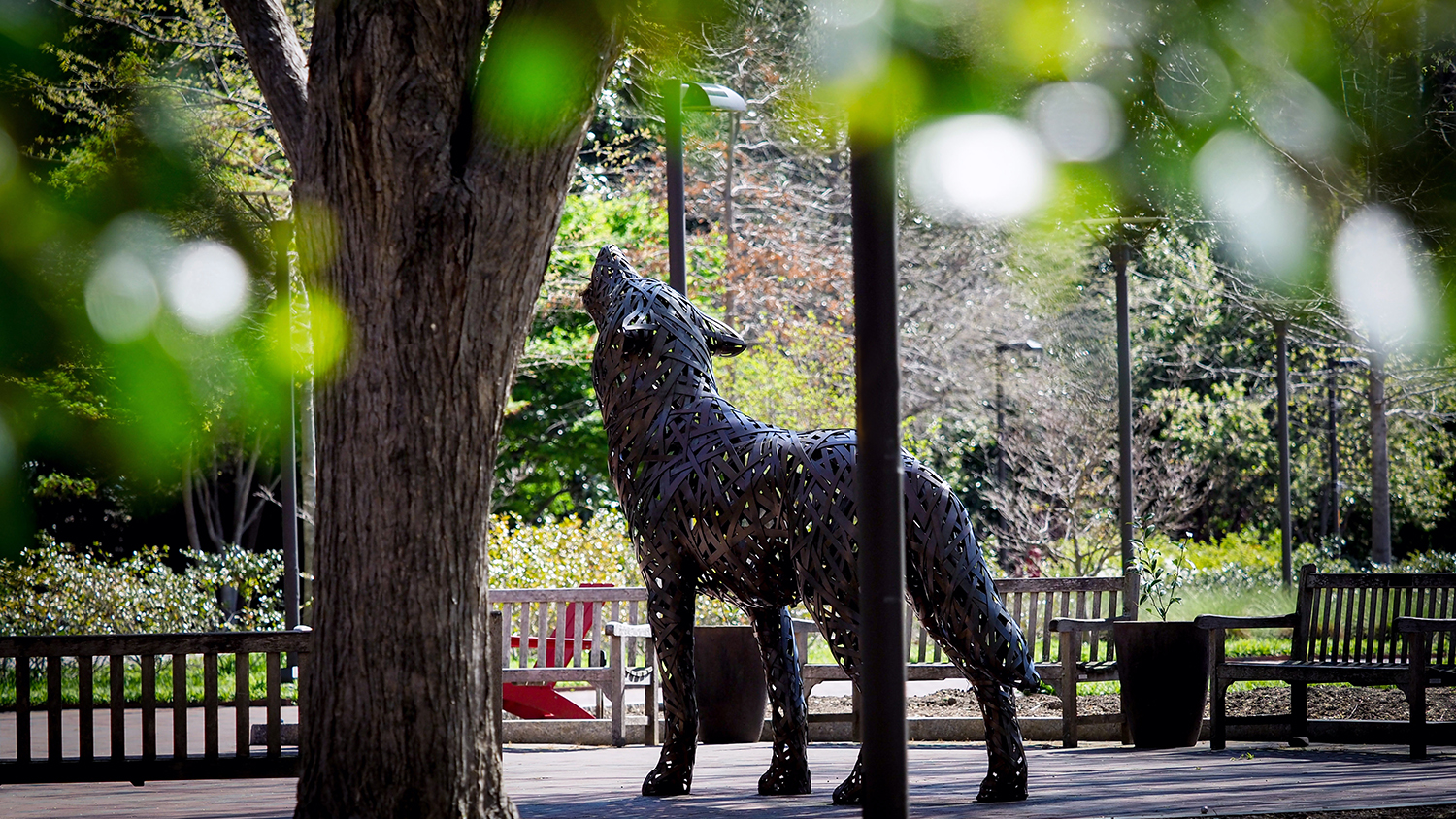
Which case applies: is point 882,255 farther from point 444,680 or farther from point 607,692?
point 607,692

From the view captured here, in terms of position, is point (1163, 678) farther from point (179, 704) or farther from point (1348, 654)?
point (179, 704)

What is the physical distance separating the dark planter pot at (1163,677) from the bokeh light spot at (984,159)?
9.57 feet

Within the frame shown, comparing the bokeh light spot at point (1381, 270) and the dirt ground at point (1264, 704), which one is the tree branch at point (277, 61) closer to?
the bokeh light spot at point (1381, 270)

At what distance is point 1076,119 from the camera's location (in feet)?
19.3

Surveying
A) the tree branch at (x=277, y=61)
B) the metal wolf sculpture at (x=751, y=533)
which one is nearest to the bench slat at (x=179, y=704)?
the metal wolf sculpture at (x=751, y=533)

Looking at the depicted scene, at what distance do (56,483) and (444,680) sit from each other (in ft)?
62.7

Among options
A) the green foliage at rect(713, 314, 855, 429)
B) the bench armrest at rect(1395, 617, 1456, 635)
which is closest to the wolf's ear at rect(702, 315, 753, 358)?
the bench armrest at rect(1395, 617, 1456, 635)

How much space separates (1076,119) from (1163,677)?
4500 mm

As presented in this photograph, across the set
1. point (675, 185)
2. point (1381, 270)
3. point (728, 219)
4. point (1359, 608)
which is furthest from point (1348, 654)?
point (728, 219)

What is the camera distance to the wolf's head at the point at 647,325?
6.88 m

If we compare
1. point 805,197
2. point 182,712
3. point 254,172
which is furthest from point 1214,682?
point 805,197

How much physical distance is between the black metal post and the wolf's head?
304 inches

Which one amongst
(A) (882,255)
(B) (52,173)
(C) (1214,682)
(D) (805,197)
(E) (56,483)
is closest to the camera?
(A) (882,255)

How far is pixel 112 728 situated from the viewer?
6551 millimetres
